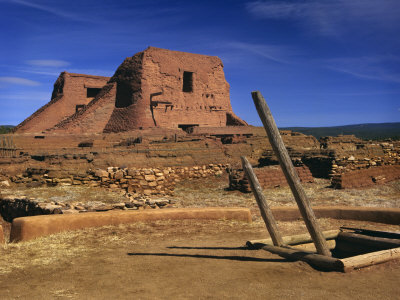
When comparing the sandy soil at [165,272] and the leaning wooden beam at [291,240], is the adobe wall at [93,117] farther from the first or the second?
the leaning wooden beam at [291,240]

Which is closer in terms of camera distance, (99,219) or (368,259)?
(368,259)

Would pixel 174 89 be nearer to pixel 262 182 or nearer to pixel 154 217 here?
pixel 262 182

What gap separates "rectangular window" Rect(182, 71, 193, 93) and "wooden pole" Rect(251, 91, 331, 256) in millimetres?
23369

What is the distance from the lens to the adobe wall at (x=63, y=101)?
83.5ft

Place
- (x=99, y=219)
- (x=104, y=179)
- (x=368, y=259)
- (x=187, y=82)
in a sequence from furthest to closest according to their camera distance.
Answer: (x=187, y=82) < (x=104, y=179) < (x=99, y=219) < (x=368, y=259)

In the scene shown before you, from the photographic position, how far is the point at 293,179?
3.85 meters

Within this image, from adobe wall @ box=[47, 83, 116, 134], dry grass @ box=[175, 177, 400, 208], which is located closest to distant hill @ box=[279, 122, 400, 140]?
adobe wall @ box=[47, 83, 116, 134]

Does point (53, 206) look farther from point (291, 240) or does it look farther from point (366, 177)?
point (366, 177)

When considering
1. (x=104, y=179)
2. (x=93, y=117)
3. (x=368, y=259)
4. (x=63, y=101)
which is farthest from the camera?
(x=63, y=101)

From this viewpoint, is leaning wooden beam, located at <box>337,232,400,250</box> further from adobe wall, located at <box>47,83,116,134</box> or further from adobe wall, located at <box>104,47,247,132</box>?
adobe wall, located at <box>47,83,116,134</box>

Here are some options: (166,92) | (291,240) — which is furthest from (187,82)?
(291,240)

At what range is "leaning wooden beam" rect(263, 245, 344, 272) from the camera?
3613mm

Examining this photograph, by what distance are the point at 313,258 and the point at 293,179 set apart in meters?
0.89

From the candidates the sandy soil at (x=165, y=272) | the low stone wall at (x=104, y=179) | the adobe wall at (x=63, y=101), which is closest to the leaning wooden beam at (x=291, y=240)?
the sandy soil at (x=165, y=272)
